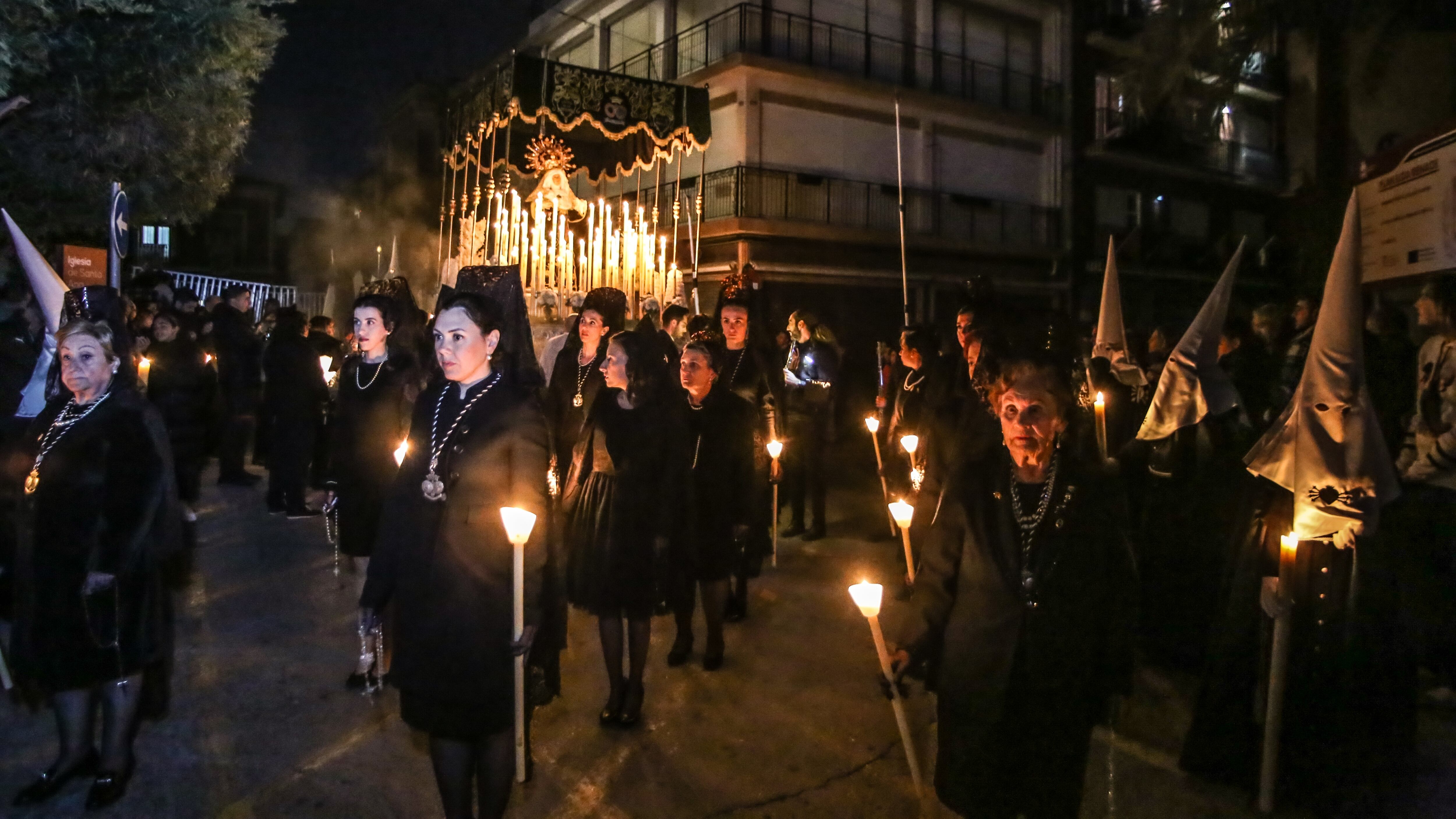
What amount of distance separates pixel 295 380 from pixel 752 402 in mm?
5429

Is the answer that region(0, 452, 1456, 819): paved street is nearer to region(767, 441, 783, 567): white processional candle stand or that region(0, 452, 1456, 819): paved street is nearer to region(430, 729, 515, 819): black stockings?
region(430, 729, 515, 819): black stockings

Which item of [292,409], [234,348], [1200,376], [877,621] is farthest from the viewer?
[234,348]

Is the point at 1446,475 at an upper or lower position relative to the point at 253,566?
upper

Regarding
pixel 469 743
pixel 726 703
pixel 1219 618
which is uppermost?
pixel 1219 618

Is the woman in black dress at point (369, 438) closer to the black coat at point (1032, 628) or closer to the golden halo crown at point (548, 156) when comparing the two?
the black coat at point (1032, 628)

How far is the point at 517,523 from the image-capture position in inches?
114

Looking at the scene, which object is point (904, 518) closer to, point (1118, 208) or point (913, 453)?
point (913, 453)

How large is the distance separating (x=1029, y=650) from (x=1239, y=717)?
5.58 ft

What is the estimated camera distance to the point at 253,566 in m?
7.24

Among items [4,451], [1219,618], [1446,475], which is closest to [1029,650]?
[1219,618]

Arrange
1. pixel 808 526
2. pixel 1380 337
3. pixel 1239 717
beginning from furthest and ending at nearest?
pixel 808 526 < pixel 1380 337 < pixel 1239 717

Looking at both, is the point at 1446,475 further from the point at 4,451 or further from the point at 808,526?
the point at 4,451

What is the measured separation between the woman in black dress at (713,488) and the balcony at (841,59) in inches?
578

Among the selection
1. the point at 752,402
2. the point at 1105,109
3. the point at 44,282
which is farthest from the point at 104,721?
the point at 1105,109
